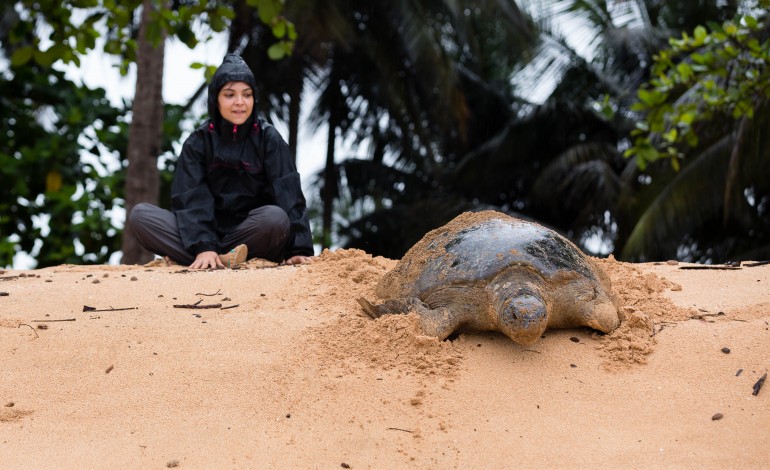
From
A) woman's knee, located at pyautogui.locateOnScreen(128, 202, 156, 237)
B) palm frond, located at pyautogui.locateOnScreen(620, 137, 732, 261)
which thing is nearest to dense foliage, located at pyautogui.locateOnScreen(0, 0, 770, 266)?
palm frond, located at pyautogui.locateOnScreen(620, 137, 732, 261)

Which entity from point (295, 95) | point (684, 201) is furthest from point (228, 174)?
point (295, 95)

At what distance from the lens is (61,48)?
457 cm

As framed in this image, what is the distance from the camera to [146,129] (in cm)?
772

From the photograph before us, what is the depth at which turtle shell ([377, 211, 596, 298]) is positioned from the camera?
10.8 feet

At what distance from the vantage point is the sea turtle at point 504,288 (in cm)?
311

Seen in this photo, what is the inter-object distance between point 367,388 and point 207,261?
2.23 meters

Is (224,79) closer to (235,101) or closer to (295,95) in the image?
(235,101)

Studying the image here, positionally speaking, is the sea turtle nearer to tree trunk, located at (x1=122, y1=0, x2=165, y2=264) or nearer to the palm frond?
tree trunk, located at (x1=122, y1=0, x2=165, y2=264)

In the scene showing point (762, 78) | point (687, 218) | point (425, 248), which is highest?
point (762, 78)

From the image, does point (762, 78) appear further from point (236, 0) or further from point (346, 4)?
point (346, 4)

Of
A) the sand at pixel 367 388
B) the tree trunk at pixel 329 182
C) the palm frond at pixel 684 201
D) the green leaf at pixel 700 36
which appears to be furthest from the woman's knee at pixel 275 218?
the tree trunk at pixel 329 182

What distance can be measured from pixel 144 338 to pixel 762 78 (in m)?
4.26

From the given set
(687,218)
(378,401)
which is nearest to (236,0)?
(687,218)

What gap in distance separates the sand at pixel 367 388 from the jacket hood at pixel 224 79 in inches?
66.6
